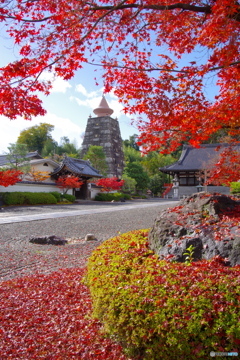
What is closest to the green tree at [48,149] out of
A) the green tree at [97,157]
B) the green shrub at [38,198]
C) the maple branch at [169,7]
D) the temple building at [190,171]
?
the green tree at [97,157]

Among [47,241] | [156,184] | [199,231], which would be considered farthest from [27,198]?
[156,184]

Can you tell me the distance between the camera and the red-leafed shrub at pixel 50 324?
2.06 m

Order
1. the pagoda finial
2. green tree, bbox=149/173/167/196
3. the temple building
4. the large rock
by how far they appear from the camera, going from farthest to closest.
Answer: the pagoda finial, green tree, bbox=149/173/167/196, the temple building, the large rock

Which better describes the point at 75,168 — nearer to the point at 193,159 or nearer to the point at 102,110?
the point at 193,159

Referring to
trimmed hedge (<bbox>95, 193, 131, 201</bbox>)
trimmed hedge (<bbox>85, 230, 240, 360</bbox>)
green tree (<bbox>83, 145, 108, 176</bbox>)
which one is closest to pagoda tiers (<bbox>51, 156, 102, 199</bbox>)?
trimmed hedge (<bbox>95, 193, 131, 201</bbox>)

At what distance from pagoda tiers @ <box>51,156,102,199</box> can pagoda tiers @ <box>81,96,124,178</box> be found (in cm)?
1040

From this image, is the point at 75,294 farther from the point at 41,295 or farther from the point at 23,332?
the point at 23,332

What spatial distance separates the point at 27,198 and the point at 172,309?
18002 mm

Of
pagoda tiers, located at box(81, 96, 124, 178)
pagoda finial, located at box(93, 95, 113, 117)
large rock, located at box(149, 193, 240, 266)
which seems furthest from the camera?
pagoda finial, located at box(93, 95, 113, 117)

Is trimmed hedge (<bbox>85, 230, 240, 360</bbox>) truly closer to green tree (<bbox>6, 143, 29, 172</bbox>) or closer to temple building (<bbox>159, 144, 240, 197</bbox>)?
green tree (<bbox>6, 143, 29, 172</bbox>)

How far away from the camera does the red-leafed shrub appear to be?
2.06 m

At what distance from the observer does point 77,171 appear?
82.2ft

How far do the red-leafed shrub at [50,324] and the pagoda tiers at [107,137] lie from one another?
1357 inches

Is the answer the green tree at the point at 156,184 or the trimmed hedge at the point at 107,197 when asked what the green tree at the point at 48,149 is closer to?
the green tree at the point at 156,184
